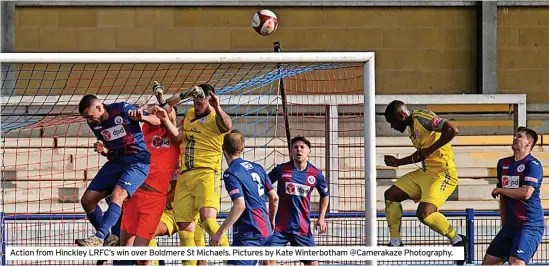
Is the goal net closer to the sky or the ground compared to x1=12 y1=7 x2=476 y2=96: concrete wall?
closer to the ground

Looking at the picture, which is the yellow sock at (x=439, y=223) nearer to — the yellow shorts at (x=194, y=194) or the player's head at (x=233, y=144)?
the yellow shorts at (x=194, y=194)

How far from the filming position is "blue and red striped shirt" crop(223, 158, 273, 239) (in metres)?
9.42

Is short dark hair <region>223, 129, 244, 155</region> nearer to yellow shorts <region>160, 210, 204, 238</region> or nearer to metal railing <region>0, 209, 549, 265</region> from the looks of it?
yellow shorts <region>160, 210, 204, 238</region>

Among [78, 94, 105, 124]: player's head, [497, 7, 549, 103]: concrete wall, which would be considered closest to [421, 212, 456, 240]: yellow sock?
[78, 94, 105, 124]: player's head

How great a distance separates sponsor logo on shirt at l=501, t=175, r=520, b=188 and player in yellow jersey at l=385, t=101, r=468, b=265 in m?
0.74

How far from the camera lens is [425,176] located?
37.2ft

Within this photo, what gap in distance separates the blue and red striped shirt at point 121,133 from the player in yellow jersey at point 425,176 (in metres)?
2.58

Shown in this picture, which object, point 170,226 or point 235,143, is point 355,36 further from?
point 235,143

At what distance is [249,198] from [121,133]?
1.45 m

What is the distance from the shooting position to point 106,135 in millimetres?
10148

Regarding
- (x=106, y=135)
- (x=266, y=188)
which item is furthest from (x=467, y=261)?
(x=106, y=135)

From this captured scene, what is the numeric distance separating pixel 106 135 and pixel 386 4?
6.82m

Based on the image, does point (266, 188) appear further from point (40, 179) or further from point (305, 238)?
point (40, 179)

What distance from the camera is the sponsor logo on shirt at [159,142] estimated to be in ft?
34.8
